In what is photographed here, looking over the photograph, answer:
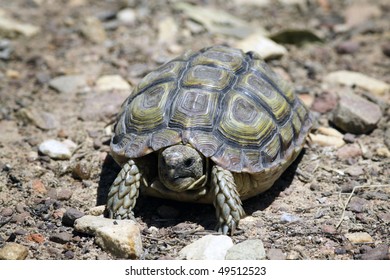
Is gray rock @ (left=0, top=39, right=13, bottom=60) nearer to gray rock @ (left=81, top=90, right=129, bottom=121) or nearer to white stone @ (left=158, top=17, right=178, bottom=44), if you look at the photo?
gray rock @ (left=81, top=90, right=129, bottom=121)

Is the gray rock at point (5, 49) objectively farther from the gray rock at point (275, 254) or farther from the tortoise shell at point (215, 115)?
the gray rock at point (275, 254)

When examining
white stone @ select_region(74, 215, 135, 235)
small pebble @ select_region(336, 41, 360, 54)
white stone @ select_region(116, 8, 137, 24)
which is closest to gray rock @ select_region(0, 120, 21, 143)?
white stone @ select_region(74, 215, 135, 235)

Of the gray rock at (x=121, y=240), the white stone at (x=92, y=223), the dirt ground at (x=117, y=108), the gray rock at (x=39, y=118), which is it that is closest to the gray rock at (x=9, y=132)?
the dirt ground at (x=117, y=108)

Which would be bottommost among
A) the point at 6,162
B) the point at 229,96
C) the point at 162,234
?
the point at 6,162
